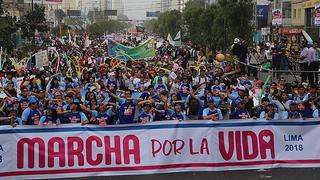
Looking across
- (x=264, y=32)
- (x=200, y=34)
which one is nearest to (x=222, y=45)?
(x=200, y=34)

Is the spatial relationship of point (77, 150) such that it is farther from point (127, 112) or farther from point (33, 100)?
point (33, 100)

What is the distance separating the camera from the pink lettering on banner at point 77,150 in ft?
28.3

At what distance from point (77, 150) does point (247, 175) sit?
9.25 feet

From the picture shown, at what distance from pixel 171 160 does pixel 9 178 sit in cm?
259

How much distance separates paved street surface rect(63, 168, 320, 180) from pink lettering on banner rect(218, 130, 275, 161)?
0.26 meters

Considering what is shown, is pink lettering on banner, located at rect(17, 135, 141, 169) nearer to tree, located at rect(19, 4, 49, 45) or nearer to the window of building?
tree, located at rect(19, 4, 49, 45)

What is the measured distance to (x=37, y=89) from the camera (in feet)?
49.4

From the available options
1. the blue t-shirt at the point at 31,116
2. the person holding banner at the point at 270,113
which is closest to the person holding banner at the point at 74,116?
the blue t-shirt at the point at 31,116

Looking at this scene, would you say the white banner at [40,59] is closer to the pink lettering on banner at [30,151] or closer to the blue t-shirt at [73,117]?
the blue t-shirt at [73,117]

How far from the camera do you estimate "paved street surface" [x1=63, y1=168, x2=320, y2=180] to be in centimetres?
884

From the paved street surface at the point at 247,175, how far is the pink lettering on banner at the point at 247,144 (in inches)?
10.1

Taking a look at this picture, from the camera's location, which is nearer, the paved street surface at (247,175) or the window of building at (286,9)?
the paved street surface at (247,175)

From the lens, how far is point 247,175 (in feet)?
29.7

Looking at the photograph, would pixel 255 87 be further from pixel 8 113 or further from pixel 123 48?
pixel 123 48
